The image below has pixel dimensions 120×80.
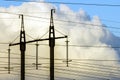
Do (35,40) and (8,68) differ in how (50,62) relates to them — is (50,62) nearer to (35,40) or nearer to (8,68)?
(35,40)

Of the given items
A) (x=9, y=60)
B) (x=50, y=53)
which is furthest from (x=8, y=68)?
(x=50, y=53)

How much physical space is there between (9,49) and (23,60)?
376cm

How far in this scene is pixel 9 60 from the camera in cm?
10781

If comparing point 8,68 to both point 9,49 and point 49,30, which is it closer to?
point 9,49

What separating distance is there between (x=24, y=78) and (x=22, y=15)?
787cm

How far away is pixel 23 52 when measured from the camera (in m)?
104

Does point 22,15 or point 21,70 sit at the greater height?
point 22,15

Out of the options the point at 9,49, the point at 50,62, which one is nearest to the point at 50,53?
the point at 50,62

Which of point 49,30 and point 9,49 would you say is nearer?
point 49,30

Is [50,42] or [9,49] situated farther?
[9,49]

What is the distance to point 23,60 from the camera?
342 ft

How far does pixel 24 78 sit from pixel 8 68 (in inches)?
239

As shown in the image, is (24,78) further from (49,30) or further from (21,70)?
(49,30)

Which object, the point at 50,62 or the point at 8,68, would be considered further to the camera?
the point at 8,68
